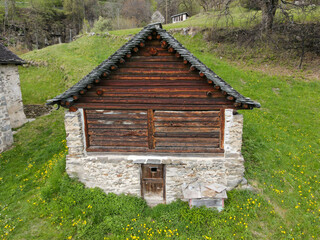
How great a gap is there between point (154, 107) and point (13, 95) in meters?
12.3

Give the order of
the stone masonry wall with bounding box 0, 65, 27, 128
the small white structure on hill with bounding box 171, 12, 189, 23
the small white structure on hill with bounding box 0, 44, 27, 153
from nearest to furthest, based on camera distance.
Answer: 1. the small white structure on hill with bounding box 0, 44, 27, 153
2. the stone masonry wall with bounding box 0, 65, 27, 128
3. the small white structure on hill with bounding box 171, 12, 189, 23

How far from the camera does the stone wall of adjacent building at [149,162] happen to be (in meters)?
6.90

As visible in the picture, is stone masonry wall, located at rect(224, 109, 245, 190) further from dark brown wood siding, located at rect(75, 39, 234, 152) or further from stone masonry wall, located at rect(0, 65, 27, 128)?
stone masonry wall, located at rect(0, 65, 27, 128)

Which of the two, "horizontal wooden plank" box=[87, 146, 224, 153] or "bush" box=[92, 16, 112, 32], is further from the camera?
"bush" box=[92, 16, 112, 32]

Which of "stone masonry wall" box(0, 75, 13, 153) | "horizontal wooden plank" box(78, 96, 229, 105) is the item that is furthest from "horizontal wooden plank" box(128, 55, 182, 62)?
"stone masonry wall" box(0, 75, 13, 153)

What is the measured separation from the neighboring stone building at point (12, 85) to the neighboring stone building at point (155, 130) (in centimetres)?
957

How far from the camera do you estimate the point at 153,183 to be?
24.5ft

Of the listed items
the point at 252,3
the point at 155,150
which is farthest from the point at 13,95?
the point at 252,3

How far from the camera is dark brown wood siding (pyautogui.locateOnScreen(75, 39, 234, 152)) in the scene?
6.54m

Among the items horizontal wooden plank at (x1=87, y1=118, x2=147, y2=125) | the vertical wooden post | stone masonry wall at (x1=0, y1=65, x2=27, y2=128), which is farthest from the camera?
stone masonry wall at (x1=0, y1=65, x2=27, y2=128)

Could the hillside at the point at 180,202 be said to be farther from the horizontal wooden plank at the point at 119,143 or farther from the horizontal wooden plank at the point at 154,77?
the horizontal wooden plank at the point at 154,77

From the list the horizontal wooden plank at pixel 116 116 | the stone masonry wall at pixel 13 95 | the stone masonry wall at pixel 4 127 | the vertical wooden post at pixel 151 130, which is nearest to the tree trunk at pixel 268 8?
the vertical wooden post at pixel 151 130

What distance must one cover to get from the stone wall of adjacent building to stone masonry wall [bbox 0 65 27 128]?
31.3 ft

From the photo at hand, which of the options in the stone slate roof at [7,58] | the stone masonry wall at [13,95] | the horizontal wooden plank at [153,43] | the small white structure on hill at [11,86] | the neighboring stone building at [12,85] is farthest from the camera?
the stone masonry wall at [13,95]
